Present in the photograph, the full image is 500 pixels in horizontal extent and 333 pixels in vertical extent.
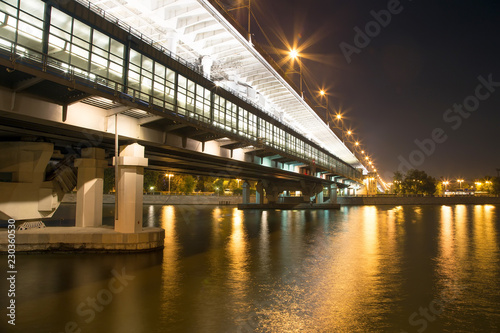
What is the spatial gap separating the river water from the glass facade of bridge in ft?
28.6

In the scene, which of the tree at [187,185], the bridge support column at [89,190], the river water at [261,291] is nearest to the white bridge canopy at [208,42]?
the bridge support column at [89,190]

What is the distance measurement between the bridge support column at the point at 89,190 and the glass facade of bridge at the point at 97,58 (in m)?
5.67

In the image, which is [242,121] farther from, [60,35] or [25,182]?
[60,35]

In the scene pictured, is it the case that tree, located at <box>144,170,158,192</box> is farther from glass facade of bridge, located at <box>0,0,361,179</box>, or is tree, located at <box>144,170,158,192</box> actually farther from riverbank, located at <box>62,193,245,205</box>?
glass facade of bridge, located at <box>0,0,361,179</box>

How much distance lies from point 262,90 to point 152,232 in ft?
144

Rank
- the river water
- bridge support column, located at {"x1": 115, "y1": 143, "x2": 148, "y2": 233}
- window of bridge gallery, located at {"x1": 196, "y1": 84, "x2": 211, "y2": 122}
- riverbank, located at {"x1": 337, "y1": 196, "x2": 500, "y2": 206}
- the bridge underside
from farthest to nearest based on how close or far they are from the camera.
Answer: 1. riverbank, located at {"x1": 337, "y1": 196, "x2": 500, "y2": 206}
2. window of bridge gallery, located at {"x1": 196, "y1": 84, "x2": 211, "y2": 122}
3. bridge support column, located at {"x1": 115, "y1": 143, "x2": 148, "y2": 233}
4. the bridge underside
5. the river water

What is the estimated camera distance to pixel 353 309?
9.20 meters

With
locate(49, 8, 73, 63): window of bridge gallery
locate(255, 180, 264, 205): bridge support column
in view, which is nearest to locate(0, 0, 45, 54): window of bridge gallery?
locate(49, 8, 73, 63): window of bridge gallery

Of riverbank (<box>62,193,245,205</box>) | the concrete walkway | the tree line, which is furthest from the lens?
the tree line

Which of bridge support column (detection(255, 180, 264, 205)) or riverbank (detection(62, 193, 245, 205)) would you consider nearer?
bridge support column (detection(255, 180, 264, 205))

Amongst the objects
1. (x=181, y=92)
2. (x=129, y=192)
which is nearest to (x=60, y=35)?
(x=129, y=192)

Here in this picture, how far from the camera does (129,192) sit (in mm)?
18797

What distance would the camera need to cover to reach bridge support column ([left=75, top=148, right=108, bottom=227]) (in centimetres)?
2109

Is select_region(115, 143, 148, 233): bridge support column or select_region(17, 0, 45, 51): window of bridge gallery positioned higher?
select_region(17, 0, 45, 51): window of bridge gallery
